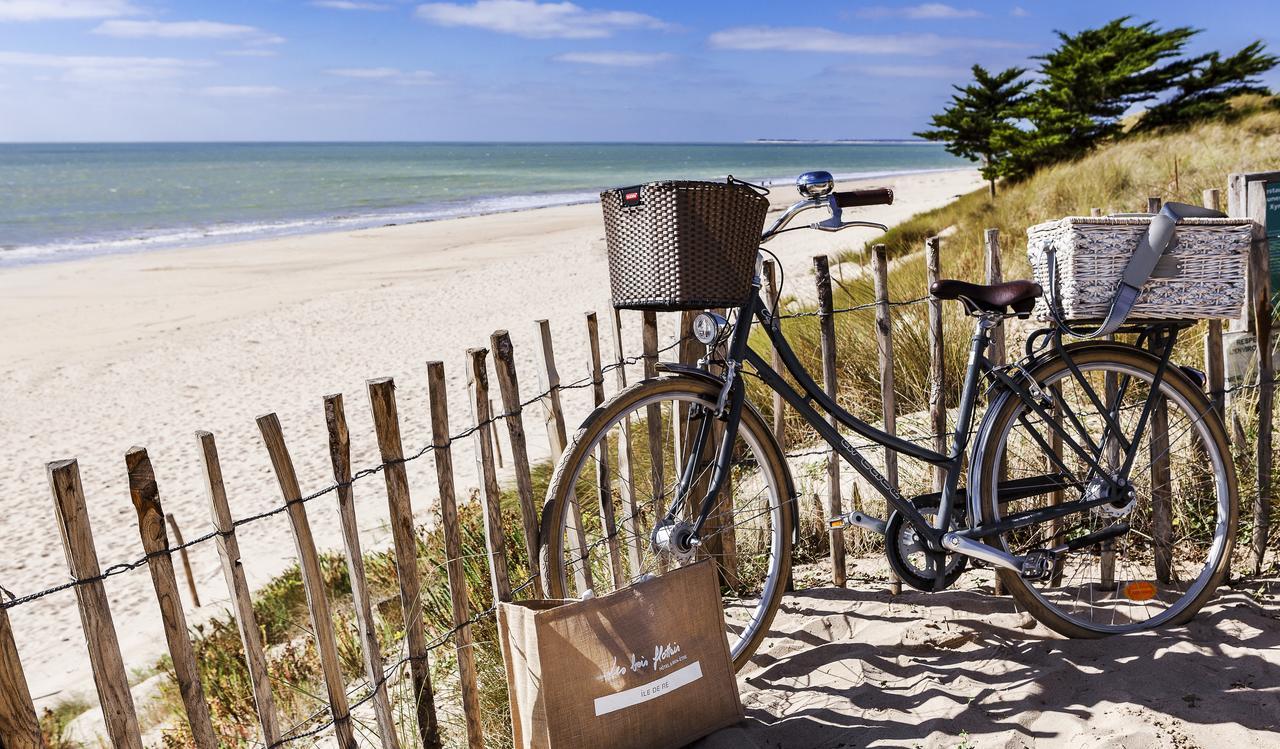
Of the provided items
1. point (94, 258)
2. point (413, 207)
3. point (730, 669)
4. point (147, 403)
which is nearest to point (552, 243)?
point (94, 258)

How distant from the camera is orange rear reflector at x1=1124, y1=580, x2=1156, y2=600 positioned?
334 cm

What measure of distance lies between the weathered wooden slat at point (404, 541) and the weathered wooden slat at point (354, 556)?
0.30 ft

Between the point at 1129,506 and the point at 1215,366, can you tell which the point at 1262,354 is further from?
the point at 1129,506

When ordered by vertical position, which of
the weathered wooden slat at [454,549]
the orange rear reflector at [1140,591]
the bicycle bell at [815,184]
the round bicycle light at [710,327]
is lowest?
the orange rear reflector at [1140,591]

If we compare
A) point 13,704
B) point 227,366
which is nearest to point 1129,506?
point 13,704

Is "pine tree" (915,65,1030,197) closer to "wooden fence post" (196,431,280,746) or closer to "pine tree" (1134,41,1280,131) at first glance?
"pine tree" (1134,41,1280,131)

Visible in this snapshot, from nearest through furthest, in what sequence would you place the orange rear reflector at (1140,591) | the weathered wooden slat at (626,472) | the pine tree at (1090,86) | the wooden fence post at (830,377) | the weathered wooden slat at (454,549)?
1. the weathered wooden slat at (454,549)
2. the weathered wooden slat at (626,472)
3. the orange rear reflector at (1140,591)
4. the wooden fence post at (830,377)
5. the pine tree at (1090,86)

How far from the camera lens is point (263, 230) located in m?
31.1

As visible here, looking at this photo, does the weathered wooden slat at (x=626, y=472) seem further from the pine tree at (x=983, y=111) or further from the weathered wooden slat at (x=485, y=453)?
the pine tree at (x=983, y=111)

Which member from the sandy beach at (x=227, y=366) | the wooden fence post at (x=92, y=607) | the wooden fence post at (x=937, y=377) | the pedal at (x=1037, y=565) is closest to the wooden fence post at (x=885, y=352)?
the wooden fence post at (x=937, y=377)

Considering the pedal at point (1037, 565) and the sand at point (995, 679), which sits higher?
the pedal at point (1037, 565)

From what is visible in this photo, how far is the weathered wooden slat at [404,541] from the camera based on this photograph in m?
2.43

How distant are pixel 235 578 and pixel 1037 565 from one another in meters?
2.40

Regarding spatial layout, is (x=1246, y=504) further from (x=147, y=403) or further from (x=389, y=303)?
(x=389, y=303)
